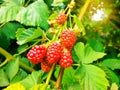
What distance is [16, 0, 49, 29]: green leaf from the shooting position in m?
1.07

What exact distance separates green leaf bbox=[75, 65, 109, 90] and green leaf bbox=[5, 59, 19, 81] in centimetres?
26

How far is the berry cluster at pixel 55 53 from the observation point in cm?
89

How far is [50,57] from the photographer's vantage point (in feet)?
2.89

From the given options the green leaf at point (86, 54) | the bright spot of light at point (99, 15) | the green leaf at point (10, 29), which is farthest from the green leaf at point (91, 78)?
the bright spot of light at point (99, 15)

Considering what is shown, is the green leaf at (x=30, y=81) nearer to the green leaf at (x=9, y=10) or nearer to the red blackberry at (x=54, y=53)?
the red blackberry at (x=54, y=53)

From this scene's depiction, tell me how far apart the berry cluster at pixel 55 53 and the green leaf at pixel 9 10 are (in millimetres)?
223

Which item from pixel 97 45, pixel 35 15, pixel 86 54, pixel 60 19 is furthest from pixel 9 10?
pixel 97 45

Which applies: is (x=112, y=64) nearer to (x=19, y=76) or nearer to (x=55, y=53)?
(x=19, y=76)

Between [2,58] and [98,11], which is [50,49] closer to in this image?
[2,58]

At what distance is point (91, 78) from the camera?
99cm

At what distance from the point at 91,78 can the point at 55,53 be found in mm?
175

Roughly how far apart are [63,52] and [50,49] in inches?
1.7

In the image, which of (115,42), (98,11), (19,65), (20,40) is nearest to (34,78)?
(20,40)

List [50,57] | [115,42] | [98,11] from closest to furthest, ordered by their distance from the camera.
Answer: [50,57]
[98,11]
[115,42]
